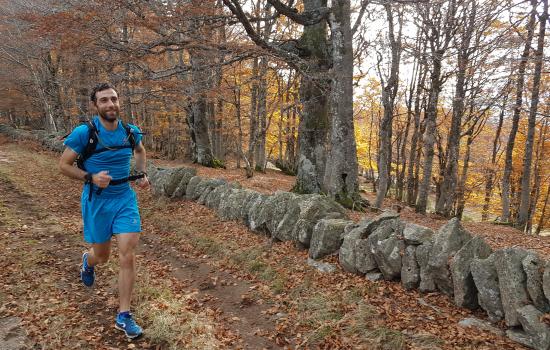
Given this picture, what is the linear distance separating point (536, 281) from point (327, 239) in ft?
9.88

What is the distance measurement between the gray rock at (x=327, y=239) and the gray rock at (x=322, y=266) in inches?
4.4

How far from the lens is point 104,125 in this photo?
154 inches

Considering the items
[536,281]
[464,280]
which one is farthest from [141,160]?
[536,281]

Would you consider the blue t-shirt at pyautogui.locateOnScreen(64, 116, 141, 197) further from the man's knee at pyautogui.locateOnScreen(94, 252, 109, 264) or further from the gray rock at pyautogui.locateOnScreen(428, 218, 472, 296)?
the gray rock at pyautogui.locateOnScreen(428, 218, 472, 296)

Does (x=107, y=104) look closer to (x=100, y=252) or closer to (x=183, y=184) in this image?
(x=100, y=252)

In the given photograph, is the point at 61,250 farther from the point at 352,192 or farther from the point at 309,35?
the point at 309,35

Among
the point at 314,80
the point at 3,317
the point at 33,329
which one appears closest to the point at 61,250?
the point at 3,317

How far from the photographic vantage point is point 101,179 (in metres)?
3.57

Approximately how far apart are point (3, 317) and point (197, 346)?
8.11 ft

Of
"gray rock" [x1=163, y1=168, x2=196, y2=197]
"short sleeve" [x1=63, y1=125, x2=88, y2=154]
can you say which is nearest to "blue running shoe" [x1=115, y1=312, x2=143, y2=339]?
"short sleeve" [x1=63, y1=125, x2=88, y2=154]

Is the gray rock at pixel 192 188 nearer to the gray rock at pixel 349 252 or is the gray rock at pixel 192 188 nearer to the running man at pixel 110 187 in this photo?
the gray rock at pixel 349 252

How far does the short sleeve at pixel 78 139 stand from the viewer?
12.2 feet

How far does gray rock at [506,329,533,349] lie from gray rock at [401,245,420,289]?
1.23 metres

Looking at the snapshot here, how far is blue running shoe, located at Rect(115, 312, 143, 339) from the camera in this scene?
3805 mm
